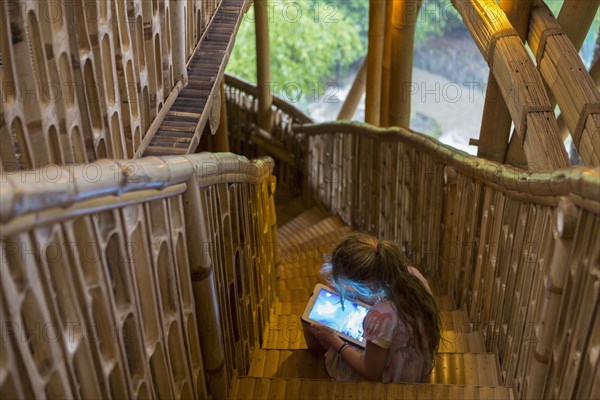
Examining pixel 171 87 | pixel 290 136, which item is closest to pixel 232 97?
pixel 290 136

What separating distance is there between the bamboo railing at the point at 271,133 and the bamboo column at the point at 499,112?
307 cm

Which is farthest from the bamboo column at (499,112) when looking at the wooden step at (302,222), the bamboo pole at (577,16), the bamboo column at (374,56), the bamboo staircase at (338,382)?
the wooden step at (302,222)

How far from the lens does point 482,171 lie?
2424 mm

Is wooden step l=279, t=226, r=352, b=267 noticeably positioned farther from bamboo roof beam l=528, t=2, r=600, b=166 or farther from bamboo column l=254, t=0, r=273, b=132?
bamboo roof beam l=528, t=2, r=600, b=166

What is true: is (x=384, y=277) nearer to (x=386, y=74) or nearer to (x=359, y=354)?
(x=359, y=354)

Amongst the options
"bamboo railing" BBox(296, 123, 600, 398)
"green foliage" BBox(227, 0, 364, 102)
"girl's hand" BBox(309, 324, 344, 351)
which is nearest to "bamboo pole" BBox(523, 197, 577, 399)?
"bamboo railing" BBox(296, 123, 600, 398)

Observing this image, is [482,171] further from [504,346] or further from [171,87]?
[171,87]

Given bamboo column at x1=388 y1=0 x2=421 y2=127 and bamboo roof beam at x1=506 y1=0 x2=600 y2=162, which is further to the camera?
bamboo column at x1=388 y1=0 x2=421 y2=127

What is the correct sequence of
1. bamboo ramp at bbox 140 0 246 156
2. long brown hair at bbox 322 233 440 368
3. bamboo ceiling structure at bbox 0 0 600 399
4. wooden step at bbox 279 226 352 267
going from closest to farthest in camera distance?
bamboo ceiling structure at bbox 0 0 600 399
long brown hair at bbox 322 233 440 368
bamboo ramp at bbox 140 0 246 156
wooden step at bbox 279 226 352 267

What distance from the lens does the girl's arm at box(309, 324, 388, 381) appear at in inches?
82.9

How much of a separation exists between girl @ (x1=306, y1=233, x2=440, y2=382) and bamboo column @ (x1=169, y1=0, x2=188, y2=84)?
5.30ft

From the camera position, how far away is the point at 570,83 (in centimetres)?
274

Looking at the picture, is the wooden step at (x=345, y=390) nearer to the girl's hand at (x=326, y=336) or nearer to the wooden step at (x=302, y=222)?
the girl's hand at (x=326, y=336)

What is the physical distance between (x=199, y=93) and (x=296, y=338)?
1.40 metres
